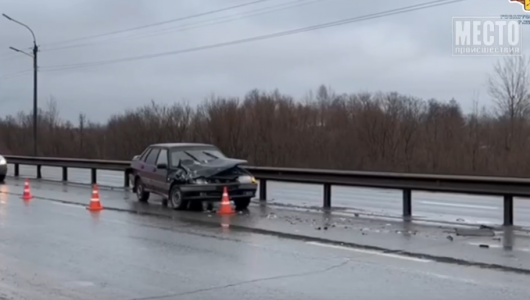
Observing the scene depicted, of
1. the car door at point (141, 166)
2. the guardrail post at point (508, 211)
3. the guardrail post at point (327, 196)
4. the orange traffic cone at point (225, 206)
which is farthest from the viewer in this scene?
the car door at point (141, 166)

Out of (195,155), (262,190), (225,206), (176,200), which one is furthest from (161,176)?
(262,190)

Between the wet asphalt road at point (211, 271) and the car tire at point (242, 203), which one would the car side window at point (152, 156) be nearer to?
the car tire at point (242, 203)

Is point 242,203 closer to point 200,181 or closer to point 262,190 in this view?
point 200,181

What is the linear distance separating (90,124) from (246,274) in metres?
66.7

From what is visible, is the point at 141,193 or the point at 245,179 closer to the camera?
the point at 245,179

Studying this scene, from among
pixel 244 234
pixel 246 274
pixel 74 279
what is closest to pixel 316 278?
pixel 246 274

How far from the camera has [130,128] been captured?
60.8 meters

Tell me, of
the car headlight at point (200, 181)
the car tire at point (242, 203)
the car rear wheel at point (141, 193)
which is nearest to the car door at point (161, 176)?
the car rear wheel at point (141, 193)

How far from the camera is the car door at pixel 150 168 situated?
61.5 feet

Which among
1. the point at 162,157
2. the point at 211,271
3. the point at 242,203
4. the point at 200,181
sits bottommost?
the point at 211,271

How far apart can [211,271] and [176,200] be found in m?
8.08

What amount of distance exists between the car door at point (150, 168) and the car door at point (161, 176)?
145 millimetres

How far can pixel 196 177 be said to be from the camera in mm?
16969

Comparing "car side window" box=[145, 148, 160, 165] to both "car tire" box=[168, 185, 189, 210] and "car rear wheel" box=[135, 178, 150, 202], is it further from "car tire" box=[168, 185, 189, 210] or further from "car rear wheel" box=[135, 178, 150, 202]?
"car tire" box=[168, 185, 189, 210]
